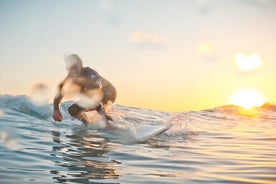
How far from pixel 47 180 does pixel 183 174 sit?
173 cm

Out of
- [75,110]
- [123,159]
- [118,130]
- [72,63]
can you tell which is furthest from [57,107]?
[123,159]

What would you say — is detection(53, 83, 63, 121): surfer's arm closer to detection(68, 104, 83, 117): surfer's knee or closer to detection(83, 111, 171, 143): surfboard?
detection(68, 104, 83, 117): surfer's knee

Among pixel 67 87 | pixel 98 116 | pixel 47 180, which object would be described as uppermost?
pixel 67 87

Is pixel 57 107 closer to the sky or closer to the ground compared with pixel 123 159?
closer to the sky

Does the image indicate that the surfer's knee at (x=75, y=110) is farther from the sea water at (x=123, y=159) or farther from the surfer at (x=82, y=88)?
the sea water at (x=123, y=159)

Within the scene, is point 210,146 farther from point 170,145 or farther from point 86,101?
point 86,101

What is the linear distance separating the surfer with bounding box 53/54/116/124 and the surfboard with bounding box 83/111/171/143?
0.21 metres

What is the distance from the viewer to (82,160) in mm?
5426

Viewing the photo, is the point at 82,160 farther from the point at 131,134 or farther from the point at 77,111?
the point at 77,111

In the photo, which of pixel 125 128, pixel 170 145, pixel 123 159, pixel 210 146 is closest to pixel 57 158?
→ pixel 123 159

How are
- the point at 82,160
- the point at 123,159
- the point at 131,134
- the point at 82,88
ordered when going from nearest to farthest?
the point at 82,160 < the point at 123,159 < the point at 131,134 < the point at 82,88

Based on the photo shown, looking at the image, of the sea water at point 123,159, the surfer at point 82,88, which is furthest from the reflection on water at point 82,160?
the surfer at point 82,88

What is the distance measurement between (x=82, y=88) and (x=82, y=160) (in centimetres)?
466

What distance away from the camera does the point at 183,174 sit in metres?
4.86
